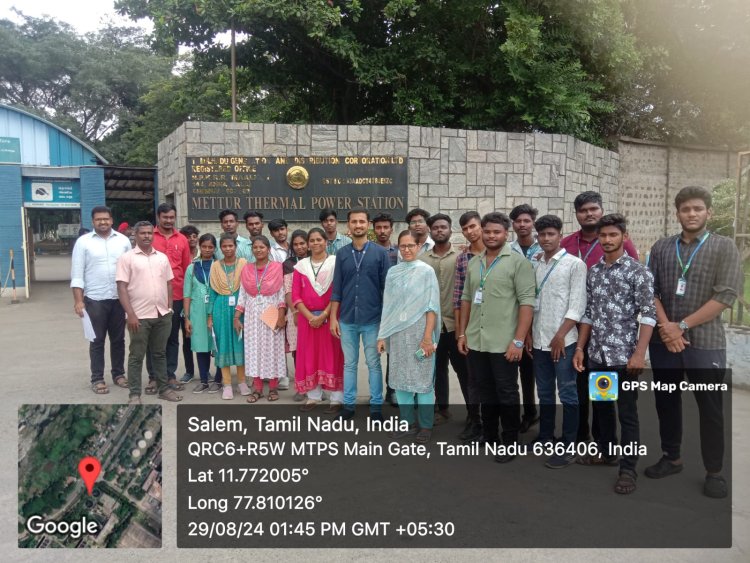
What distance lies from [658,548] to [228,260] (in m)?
3.92

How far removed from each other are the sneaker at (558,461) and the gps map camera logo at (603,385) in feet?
1.49

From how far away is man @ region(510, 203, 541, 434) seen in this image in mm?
4164

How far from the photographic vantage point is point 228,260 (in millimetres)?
5203

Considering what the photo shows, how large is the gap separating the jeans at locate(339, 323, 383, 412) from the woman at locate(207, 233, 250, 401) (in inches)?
43.5

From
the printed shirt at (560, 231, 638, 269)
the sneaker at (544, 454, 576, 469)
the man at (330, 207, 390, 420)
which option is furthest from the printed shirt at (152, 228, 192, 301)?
the sneaker at (544, 454, 576, 469)

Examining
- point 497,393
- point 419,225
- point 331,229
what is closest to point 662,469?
point 497,393

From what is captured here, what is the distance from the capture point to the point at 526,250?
169 inches

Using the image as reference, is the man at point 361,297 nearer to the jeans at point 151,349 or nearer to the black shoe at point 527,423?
the black shoe at point 527,423

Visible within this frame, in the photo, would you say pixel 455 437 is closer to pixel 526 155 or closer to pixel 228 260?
pixel 228 260

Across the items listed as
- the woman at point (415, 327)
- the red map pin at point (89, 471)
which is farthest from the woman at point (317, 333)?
the red map pin at point (89, 471)

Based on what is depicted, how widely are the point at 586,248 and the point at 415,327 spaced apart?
1.25 meters

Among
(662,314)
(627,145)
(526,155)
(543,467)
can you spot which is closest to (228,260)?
(543,467)

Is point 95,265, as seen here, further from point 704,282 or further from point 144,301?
point 704,282

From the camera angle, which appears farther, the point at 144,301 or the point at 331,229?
the point at 331,229
